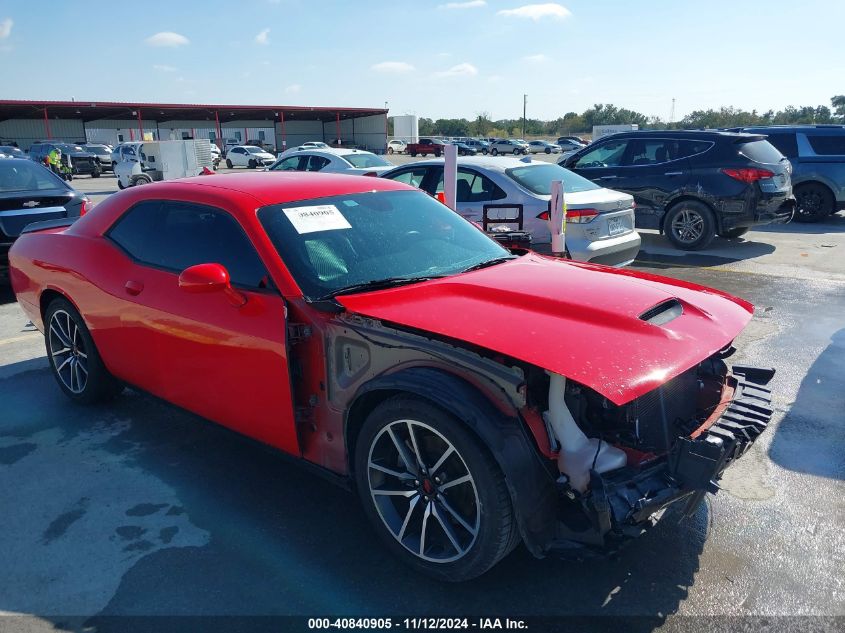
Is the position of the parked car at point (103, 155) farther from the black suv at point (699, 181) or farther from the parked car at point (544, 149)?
the parked car at point (544, 149)

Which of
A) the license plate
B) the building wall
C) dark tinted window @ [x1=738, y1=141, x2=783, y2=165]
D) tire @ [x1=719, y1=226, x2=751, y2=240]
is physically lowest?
tire @ [x1=719, y1=226, x2=751, y2=240]

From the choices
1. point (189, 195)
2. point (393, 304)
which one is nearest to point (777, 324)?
point (393, 304)

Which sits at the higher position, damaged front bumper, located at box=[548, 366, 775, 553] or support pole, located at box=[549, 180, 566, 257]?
support pole, located at box=[549, 180, 566, 257]

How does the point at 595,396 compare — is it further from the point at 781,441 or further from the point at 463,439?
the point at 781,441

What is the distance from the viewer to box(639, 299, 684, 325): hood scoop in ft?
9.45

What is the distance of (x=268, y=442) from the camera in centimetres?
336

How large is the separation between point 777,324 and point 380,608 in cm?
542

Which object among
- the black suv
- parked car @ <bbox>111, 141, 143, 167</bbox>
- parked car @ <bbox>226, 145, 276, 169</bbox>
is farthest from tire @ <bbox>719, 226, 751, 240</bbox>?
parked car @ <bbox>226, 145, 276, 169</bbox>

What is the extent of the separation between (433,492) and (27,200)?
7.37m

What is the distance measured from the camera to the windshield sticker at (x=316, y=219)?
3479 mm

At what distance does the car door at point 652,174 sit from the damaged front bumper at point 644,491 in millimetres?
8553

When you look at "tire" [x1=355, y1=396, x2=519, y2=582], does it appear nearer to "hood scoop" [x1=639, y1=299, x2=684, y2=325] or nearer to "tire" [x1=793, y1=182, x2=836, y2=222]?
"hood scoop" [x1=639, y1=299, x2=684, y2=325]

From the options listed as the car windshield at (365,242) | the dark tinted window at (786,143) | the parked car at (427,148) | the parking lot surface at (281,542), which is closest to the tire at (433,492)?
the parking lot surface at (281,542)

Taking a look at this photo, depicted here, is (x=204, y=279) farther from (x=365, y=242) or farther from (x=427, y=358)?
(x=427, y=358)
